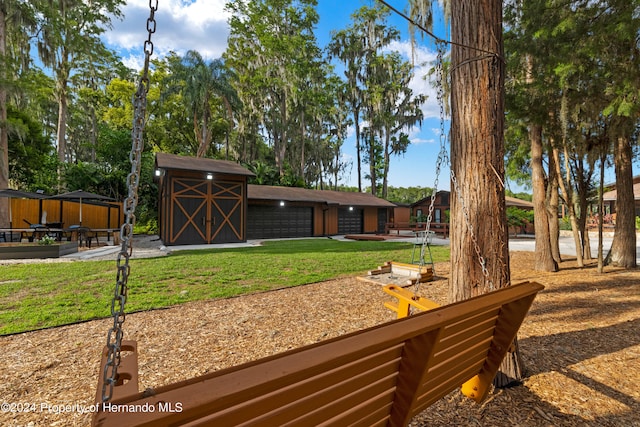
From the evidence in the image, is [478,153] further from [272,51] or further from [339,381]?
[272,51]

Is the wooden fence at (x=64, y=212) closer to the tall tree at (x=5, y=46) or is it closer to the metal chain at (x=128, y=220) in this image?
the tall tree at (x=5, y=46)

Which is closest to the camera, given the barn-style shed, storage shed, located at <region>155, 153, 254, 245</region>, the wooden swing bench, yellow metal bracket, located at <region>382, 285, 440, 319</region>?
the wooden swing bench

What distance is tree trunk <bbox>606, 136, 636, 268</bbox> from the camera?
7.41 m

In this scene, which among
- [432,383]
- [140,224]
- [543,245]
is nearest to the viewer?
[432,383]

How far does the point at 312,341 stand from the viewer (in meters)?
3.42

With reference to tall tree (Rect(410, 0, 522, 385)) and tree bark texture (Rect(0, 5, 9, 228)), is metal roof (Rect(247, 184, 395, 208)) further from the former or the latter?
tall tree (Rect(410, 0, 522, 385))

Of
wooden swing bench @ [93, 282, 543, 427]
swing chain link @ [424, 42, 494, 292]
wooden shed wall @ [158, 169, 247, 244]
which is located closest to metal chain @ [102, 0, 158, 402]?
wooden swing bench @ [93, 282, 543, 427]

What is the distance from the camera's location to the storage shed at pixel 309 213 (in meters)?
17.9

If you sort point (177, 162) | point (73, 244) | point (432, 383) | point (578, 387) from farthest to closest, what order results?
point (177, 162) < point (73, 244) < point (578, 387) < point (432, 383)

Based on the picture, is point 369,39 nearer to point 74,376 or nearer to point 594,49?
point 594,49

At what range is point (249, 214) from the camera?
17.5 m

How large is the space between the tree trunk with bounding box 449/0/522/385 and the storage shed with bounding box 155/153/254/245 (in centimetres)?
1302

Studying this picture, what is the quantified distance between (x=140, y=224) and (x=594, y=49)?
24.9 metres

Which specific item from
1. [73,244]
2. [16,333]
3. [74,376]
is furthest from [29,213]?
[74,376]
